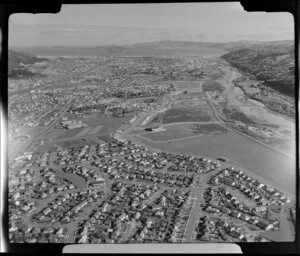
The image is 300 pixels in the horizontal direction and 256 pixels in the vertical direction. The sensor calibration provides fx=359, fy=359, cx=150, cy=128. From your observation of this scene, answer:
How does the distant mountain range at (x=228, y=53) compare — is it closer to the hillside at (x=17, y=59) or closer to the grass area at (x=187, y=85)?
the hillside at (x=17, y=59)

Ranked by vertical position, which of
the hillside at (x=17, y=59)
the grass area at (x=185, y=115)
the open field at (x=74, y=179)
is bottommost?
the open field at (x=74, y=179)

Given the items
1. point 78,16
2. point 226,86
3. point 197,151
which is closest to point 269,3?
point 226,86

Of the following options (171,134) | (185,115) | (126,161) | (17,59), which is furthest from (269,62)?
(17,59)

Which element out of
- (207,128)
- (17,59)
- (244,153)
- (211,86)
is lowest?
(244,153)

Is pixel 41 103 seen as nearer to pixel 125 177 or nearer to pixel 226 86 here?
pixel 125 177

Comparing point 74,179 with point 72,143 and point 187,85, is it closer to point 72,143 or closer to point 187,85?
point 72,143

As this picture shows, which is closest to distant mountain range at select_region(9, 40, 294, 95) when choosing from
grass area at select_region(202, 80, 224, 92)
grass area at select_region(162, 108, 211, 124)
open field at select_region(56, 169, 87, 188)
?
grass area at select_region(202, 80, 224, 92)

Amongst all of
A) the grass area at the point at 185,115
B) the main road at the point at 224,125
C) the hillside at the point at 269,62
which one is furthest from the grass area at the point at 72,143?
the hillside at the point at 269,62
